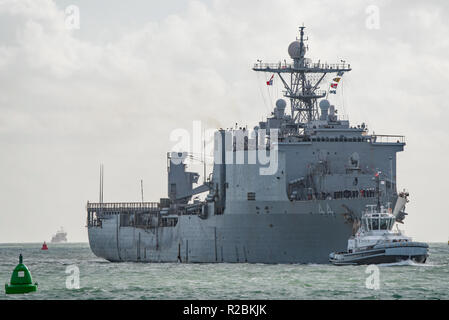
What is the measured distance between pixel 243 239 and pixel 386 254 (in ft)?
38.9

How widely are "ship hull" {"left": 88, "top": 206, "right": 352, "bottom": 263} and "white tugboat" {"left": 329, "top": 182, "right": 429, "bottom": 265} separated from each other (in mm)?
1867

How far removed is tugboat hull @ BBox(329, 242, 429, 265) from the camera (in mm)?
59906

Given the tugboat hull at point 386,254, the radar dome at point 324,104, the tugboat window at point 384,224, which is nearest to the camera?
the tugboat hull at point 386,254

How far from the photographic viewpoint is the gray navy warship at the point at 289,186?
64625 mm

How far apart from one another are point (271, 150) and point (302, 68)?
33.2 ft

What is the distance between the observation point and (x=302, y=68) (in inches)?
2985

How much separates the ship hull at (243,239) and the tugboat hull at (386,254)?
123 inches

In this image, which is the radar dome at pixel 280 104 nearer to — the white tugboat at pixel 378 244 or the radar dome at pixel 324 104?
the radar dome at pixel 324 104

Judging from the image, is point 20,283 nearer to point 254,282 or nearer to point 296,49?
point 254,282
